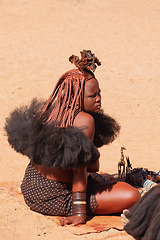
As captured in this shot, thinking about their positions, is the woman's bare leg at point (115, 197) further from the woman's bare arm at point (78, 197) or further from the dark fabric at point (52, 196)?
the woman's bare arm at point (78, 197)

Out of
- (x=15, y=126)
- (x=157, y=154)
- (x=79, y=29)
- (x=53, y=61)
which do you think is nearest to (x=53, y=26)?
(x=79, y=29)

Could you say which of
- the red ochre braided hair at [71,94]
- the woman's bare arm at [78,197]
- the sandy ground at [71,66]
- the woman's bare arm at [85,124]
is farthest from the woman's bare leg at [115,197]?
the red ochre braided hair at [71,94]

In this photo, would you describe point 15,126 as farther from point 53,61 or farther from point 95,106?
point 53,61

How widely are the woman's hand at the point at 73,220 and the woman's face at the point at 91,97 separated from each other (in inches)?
42.9

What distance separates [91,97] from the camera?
3896mm

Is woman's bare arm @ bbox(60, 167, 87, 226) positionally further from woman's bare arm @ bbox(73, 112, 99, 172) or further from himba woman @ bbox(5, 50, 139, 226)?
woman's bare arm @ bbox(73, 112, 99, 172)

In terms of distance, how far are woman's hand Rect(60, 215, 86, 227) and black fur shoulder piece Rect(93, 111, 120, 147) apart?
119cm

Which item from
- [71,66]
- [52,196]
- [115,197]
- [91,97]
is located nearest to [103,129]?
[91,97]

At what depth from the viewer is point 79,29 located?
15.1 metres

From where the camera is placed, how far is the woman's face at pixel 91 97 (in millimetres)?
3877

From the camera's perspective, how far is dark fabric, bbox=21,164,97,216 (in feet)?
12.6

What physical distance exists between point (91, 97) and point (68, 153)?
73 cm

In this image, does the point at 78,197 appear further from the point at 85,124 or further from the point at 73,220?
the point at 85,124

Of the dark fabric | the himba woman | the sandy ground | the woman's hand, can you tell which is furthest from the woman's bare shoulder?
the sandy ground
